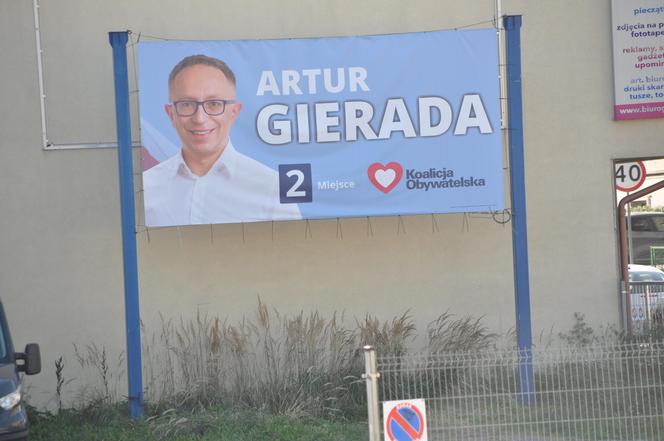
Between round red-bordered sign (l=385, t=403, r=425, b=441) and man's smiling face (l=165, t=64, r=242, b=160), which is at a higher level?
man's smiling face (l=165, t=64, r=242, b=160)

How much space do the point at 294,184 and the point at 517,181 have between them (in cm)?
260

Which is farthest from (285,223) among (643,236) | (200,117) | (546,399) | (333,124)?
(643,236)

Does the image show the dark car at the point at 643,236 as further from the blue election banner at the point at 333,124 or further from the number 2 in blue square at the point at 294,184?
the number 2 in blue square at the point at 294,184

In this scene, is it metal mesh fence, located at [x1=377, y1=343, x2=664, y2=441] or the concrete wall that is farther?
the concrete wall

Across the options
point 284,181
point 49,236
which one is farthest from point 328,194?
point 49,236

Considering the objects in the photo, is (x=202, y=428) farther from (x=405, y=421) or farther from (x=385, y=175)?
(x=385, y=175)

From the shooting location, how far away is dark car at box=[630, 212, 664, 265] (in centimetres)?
1379

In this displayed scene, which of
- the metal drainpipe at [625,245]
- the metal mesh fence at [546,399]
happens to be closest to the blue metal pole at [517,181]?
the metal mesh fence at [546,399]

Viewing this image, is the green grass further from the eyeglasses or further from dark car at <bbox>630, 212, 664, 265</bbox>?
dark car at <bbox>630, 212, 664, 265</bbox>

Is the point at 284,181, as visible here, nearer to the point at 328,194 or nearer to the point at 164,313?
the point at 328,194

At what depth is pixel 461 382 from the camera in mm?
8961

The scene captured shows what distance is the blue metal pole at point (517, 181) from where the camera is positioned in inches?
419

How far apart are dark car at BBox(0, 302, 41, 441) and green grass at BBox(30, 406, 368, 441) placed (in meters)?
1.45

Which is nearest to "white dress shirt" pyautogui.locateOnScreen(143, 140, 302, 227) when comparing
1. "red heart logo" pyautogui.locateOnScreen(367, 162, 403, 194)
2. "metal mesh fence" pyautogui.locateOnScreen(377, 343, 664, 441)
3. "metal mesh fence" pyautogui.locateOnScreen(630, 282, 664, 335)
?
"red heart logo" pyautogui.locateOnScreen(367, 162, 403, 194)
